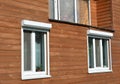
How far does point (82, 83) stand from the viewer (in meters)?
11.0

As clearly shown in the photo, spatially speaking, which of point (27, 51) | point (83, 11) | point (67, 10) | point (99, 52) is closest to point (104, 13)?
point (83, 11)

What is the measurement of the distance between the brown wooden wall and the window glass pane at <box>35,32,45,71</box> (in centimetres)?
30

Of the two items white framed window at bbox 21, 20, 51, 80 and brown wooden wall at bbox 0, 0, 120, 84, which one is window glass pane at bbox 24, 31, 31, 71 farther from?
brown wooden wall at bbox 0, 0, 120, 84

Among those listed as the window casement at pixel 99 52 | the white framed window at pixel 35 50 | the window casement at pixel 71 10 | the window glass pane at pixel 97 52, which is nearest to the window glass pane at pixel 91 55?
the window casement at pixel 99 52

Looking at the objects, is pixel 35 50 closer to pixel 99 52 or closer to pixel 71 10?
pixel 71 10

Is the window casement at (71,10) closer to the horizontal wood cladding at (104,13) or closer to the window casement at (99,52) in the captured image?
the horizontal wood cladding at (104,13)

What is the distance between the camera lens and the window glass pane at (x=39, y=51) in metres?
9.59

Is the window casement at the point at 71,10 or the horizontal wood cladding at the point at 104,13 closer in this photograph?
the window casement at the point at 71,10

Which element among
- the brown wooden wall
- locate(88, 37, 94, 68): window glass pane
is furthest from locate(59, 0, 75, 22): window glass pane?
locate(88, 37, 94, 68): window glass pane

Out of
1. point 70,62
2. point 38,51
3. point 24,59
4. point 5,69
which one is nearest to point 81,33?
point 70,62

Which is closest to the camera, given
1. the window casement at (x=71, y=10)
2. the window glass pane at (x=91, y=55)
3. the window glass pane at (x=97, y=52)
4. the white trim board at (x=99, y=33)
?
the window casement at (x=71, y=10)

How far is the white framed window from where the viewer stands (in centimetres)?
906

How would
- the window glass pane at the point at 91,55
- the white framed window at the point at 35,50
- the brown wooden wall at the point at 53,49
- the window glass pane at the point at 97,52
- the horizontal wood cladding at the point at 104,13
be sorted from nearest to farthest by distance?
the brown wooden wall at the point at 53,49 < the white framed window at the point at 35,50 < the window glass pane at the point at 91,55 < the window glass pane at the point at 97,52 < the horizontal wood cladding at the point at 104,13

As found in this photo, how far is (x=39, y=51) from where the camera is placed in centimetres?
966
